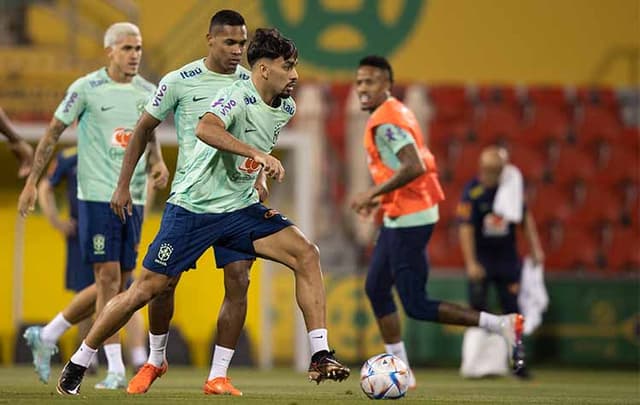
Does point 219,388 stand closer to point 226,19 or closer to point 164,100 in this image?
point 164,100

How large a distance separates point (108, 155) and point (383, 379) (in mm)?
2602

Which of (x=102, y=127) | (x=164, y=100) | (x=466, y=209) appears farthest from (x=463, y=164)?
(x=164, y=100)


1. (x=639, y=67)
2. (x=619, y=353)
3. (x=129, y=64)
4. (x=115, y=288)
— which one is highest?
(x=639, y=67)

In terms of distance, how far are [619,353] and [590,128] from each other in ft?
11.4

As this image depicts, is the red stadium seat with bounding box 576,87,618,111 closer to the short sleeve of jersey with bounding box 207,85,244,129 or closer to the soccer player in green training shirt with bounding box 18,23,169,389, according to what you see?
the soccer player in green training shirt with bounding box 18,23,169,389

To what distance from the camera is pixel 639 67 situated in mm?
18312

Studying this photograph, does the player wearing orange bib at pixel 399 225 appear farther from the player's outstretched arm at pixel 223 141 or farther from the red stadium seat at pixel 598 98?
the red stadium seat at pixel 598 98

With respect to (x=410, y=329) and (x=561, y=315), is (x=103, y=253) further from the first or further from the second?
(x=561, y=315)

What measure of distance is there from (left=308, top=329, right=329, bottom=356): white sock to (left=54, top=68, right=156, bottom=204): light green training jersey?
6.91ft

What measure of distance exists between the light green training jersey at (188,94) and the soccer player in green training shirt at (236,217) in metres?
0.37

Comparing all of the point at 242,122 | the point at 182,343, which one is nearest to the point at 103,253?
the point at 242,122

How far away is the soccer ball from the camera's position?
6.75m

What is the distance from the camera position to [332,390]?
815 cm

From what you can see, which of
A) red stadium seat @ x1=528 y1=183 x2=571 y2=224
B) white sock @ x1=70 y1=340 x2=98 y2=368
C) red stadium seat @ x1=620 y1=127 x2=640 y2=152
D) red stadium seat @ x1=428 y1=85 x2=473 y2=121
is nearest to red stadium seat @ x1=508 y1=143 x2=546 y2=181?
red stadium seat @ x1=528 y1=183 x2=571 y2=224
